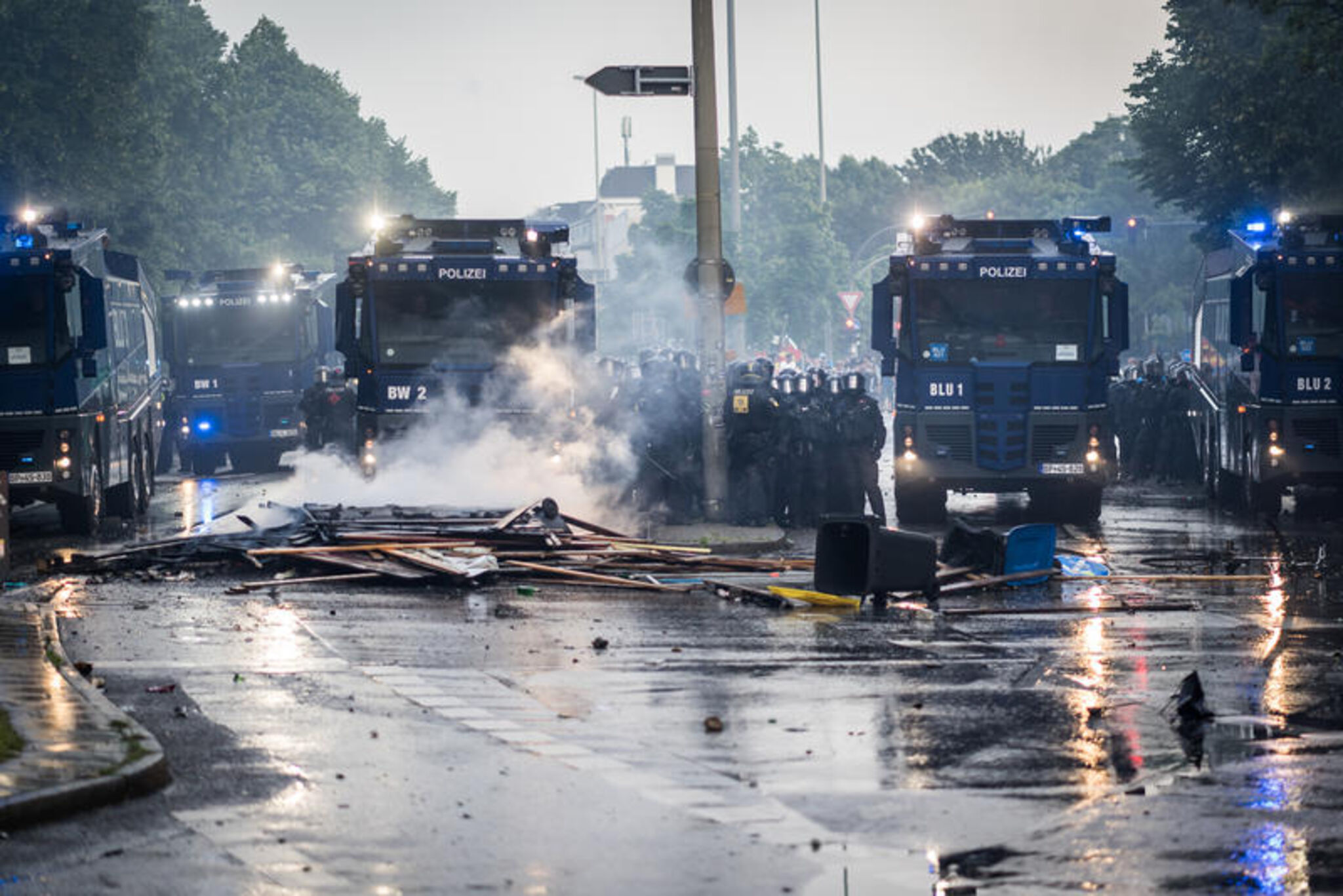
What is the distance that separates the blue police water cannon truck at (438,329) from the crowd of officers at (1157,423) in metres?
12.9

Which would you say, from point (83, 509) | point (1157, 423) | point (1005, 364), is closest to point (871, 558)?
point (1005, 364)

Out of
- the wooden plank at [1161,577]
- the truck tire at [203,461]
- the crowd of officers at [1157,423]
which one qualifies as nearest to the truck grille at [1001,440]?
the wooden plank at [1161,577]

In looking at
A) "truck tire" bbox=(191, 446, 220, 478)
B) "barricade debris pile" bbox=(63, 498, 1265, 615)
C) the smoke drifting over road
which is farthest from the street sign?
"truck tire" bbox=(191, 446, 220, 478)

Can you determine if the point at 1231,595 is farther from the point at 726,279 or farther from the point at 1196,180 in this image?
the point at 1196,180

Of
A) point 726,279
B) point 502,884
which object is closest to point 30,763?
point 502,884

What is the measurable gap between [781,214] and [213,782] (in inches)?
3127

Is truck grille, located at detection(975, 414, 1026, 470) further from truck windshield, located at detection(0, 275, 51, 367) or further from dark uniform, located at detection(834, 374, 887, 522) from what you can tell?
truck windshield, located at detection(0, 275, 51, 367)

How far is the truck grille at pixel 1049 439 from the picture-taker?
26359 mm

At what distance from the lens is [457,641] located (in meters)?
14.6

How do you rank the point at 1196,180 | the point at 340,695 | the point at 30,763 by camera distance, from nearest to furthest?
the point at 30,763, the point at 340,695, the point at 1196,180

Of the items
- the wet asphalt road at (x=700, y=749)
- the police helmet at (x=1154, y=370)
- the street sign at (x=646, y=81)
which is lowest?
the wet asphalt road at (x=700, y=749)

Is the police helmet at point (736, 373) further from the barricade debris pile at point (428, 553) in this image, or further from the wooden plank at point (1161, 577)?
the wooden plank at point (1161, 577)

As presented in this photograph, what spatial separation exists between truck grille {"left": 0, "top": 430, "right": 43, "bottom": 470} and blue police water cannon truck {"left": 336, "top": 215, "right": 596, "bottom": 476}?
12.3 feet

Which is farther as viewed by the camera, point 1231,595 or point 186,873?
point 1231,595
